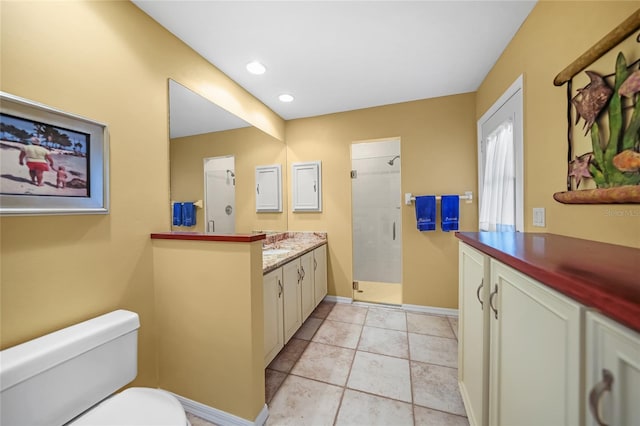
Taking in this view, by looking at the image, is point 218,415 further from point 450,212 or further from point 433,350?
point 450,212

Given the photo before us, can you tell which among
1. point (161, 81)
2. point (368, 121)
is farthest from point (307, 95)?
point (161, 81)

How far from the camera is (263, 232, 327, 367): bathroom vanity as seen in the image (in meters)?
1.59

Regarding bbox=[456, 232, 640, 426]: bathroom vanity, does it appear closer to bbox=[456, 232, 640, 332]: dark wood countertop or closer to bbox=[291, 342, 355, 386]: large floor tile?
bbox=[456, 232, 640, 332]: dark wood countertop

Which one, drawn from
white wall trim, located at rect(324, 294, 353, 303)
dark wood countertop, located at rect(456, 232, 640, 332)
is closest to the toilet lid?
dark wood countertop, located at rect(456, 232, 640, 332)

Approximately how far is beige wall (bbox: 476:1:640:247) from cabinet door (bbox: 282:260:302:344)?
67.4 inches

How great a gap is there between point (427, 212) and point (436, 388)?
5.02 ft

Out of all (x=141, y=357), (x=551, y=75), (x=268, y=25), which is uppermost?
(x=268, y=25)

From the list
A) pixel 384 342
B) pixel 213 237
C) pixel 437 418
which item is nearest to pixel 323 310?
pixel 384 342

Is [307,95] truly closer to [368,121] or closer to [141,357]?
[368,121]

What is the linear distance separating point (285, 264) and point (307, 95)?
69.0 inches

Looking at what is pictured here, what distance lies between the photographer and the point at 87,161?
108 cm

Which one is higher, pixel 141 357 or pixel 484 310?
pixel 484 310

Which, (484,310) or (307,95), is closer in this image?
(484,310)

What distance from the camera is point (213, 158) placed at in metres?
1.93
